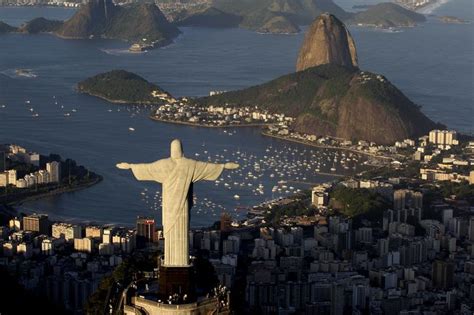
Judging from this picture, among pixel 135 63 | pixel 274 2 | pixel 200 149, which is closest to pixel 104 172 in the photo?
pixel 200 149

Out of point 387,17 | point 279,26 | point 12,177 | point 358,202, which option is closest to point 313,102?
point 12,177

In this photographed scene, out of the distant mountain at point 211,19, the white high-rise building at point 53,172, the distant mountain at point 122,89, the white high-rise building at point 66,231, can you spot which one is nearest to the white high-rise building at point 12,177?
the white high-rise building at point 53,172

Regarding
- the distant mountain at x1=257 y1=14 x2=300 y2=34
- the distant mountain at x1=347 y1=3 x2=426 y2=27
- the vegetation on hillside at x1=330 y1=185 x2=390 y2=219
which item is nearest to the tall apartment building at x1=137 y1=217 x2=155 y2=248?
the vegetation on hillside at x1=330 y1=185 x2=390 y2=219

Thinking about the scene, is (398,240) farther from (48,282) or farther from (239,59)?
(239,59)

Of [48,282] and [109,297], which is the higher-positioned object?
[109,297]

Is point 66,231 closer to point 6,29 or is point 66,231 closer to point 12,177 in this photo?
point 12,177
